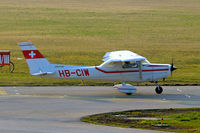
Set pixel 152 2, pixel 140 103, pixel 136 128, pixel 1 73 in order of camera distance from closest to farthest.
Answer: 1. pixel 136 128
2. pixel 140 103
3. pixel 1 73
4. pixel 152 2

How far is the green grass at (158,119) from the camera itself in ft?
59.8

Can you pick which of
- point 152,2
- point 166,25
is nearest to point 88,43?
point 166,25

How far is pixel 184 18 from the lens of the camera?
74.1 m

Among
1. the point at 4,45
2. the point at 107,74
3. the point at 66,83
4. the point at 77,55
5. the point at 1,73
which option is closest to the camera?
the point at 107,74

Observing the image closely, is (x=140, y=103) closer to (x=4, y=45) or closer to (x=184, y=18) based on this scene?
(x=4, y=45)

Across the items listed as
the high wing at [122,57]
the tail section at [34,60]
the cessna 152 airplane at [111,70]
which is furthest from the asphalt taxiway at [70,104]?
the high wing at [122,57]

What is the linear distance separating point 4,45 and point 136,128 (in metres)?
33.0

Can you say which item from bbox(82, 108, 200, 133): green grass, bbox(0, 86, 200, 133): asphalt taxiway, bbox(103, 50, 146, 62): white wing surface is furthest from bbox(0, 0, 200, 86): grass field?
bbox(82, 108, 200, 133): green grass

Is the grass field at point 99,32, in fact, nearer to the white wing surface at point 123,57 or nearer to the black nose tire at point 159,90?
the white wing surface at point 123,57

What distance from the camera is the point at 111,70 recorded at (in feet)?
83.0

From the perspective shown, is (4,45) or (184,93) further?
(4,45)

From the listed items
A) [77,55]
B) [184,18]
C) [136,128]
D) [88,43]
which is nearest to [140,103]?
[136,128]

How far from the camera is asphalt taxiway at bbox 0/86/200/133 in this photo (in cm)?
1803

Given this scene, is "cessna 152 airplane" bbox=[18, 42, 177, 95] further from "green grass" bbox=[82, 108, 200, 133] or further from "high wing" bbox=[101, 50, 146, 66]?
"green grass" bbox=[82, 108, 200, 133]
